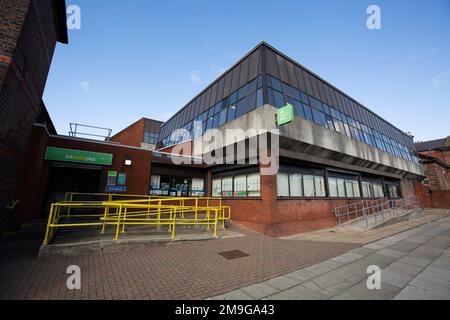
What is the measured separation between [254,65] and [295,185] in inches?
351

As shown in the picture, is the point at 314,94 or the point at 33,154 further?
the point at 314,94

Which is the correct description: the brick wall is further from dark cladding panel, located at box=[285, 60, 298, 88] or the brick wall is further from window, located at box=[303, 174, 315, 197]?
window, located at box=[303, 174, 315, 197]

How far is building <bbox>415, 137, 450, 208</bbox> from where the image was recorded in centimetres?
3014

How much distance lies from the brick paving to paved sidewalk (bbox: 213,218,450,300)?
40cm

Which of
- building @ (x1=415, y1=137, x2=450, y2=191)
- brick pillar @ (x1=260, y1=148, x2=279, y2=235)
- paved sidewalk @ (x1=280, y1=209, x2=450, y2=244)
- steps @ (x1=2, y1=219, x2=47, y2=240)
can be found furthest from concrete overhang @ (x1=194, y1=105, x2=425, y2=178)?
building @ (x1=415, y1=137, x2=450, y2=191)

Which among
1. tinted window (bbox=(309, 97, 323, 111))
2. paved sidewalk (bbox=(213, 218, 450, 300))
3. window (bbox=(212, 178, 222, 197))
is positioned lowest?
paved sidewalk (bbox=(213, 218, 450, 300))

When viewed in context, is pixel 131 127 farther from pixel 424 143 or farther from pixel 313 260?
pixel 424 143

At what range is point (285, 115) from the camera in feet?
34.4

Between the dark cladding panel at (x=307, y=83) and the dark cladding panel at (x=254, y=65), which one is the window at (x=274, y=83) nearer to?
the dark cladding panel at (x=254, y=65)

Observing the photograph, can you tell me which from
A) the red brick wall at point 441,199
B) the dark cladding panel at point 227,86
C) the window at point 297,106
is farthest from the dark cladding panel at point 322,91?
the red brick wall at point 441,199

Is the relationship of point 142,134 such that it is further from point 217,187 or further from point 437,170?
point 437,170

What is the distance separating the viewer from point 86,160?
1140cm
